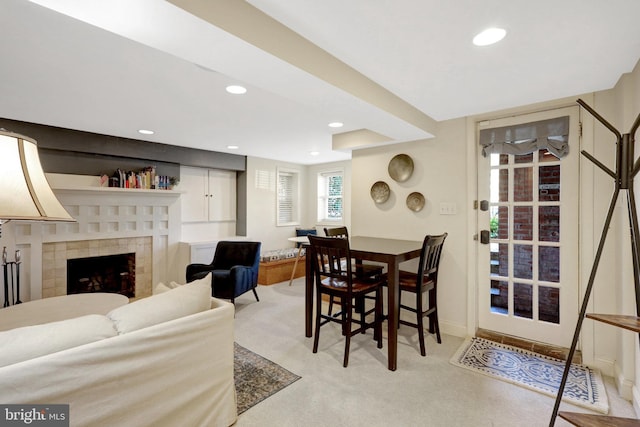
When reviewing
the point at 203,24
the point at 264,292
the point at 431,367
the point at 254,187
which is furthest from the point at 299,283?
the point at 203,24

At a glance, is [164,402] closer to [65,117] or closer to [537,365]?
[537,365]

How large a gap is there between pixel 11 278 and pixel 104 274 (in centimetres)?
109

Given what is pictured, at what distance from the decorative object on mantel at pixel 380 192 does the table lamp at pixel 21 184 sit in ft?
9.85

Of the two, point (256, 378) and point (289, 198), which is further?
point (289, 198)

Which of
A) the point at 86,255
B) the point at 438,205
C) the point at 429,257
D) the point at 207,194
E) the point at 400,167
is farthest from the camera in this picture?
the point at 207,194

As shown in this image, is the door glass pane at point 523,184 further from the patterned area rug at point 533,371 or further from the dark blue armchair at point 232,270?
the dark blue armchair at point 232,270

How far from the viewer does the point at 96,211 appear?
4023 millimetres

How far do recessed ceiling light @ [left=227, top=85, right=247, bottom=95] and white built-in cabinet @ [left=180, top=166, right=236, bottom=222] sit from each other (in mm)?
2746

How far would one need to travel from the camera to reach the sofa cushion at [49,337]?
42.9 inches

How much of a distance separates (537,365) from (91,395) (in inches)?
116

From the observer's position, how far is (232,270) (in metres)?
3.61

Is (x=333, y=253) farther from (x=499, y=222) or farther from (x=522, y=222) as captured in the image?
(x=522, y=222)

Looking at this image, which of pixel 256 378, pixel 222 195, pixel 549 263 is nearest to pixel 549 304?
pixel 549 263

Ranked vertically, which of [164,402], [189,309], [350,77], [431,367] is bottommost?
[431,367]
